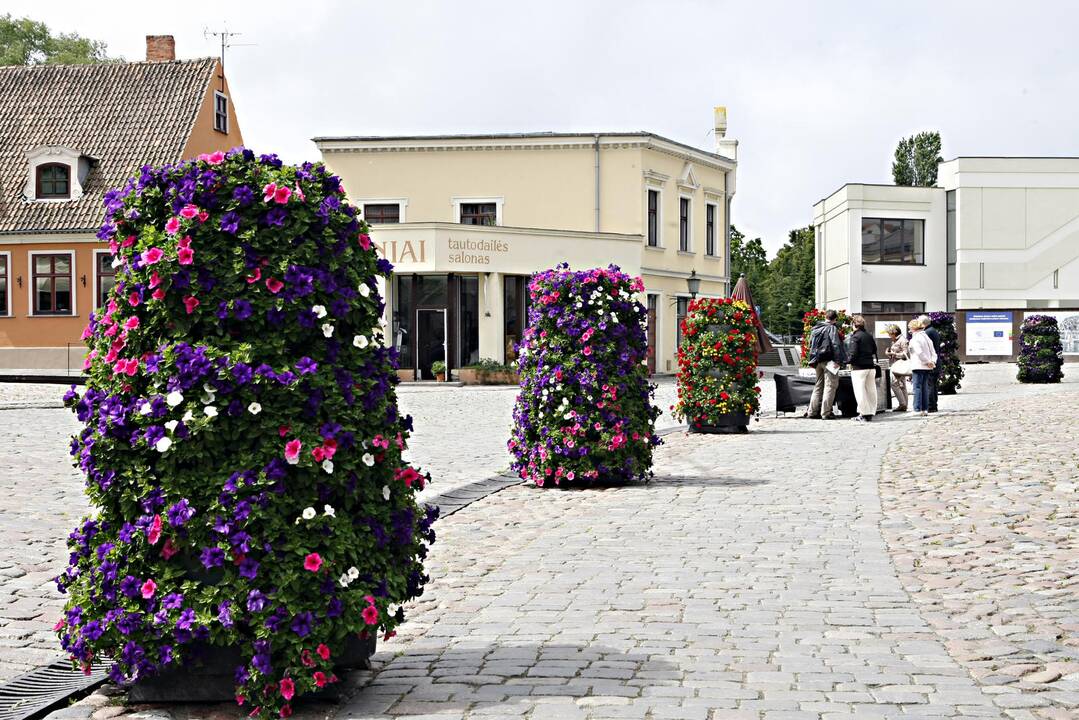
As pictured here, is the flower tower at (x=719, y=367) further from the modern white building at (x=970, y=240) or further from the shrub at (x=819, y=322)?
the modern white building at (x=970, y=240)

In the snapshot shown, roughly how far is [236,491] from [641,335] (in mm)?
8068

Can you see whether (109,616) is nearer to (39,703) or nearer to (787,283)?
(39,703)

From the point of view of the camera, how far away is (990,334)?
58094 mm

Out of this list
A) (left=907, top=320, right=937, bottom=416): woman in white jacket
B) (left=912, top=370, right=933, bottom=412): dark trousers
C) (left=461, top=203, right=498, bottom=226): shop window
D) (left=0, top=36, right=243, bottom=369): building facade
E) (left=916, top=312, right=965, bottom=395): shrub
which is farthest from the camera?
(left=461, top=203, right=498, bottom=226): shop window

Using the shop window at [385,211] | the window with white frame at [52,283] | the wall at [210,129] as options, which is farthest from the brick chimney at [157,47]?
the window with white frame at [52,283]

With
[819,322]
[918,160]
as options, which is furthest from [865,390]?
[918,160]

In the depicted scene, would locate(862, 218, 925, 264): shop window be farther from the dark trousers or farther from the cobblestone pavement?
the cobblestone pavement

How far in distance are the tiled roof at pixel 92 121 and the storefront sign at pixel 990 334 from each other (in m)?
34.5

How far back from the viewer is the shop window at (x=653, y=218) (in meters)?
45.5

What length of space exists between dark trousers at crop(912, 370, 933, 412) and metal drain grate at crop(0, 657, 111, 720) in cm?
1862

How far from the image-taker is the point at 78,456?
4754 millimetres

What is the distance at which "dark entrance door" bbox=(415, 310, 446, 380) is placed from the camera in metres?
39.9

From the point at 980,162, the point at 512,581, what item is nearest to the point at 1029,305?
the point at 980,162

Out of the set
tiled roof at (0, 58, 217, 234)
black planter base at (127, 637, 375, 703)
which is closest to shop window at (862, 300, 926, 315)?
tiled roof at (0, 58, 217, 234)
